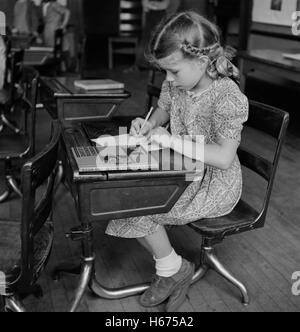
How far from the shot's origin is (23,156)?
2285mm

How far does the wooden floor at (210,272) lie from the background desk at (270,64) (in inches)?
47.2

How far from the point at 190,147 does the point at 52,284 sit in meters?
0.96

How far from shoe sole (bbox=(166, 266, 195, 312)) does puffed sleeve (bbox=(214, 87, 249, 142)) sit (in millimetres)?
619

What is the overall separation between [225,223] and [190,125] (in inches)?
15.0

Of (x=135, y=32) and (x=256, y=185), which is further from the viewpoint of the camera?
(x=135, y=32)

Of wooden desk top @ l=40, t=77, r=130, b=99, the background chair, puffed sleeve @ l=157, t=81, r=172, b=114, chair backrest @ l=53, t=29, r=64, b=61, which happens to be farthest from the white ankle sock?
chair backrest @ l=53, t=29, r=64, b=61

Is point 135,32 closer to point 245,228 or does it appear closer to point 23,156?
point 23,156

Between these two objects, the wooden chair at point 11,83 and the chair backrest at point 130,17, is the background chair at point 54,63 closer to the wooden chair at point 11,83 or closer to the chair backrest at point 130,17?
the wooden chair at point 11,83

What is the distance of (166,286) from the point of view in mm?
1769

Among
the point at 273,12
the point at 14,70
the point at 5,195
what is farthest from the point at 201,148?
the point at 273,12

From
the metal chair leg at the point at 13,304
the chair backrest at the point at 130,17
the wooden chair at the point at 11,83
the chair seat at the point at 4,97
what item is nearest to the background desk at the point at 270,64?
the wooden chair at the point at 11,83

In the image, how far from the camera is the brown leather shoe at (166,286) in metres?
1.77

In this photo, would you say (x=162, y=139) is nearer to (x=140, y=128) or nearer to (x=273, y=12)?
(x=140, y=128)
